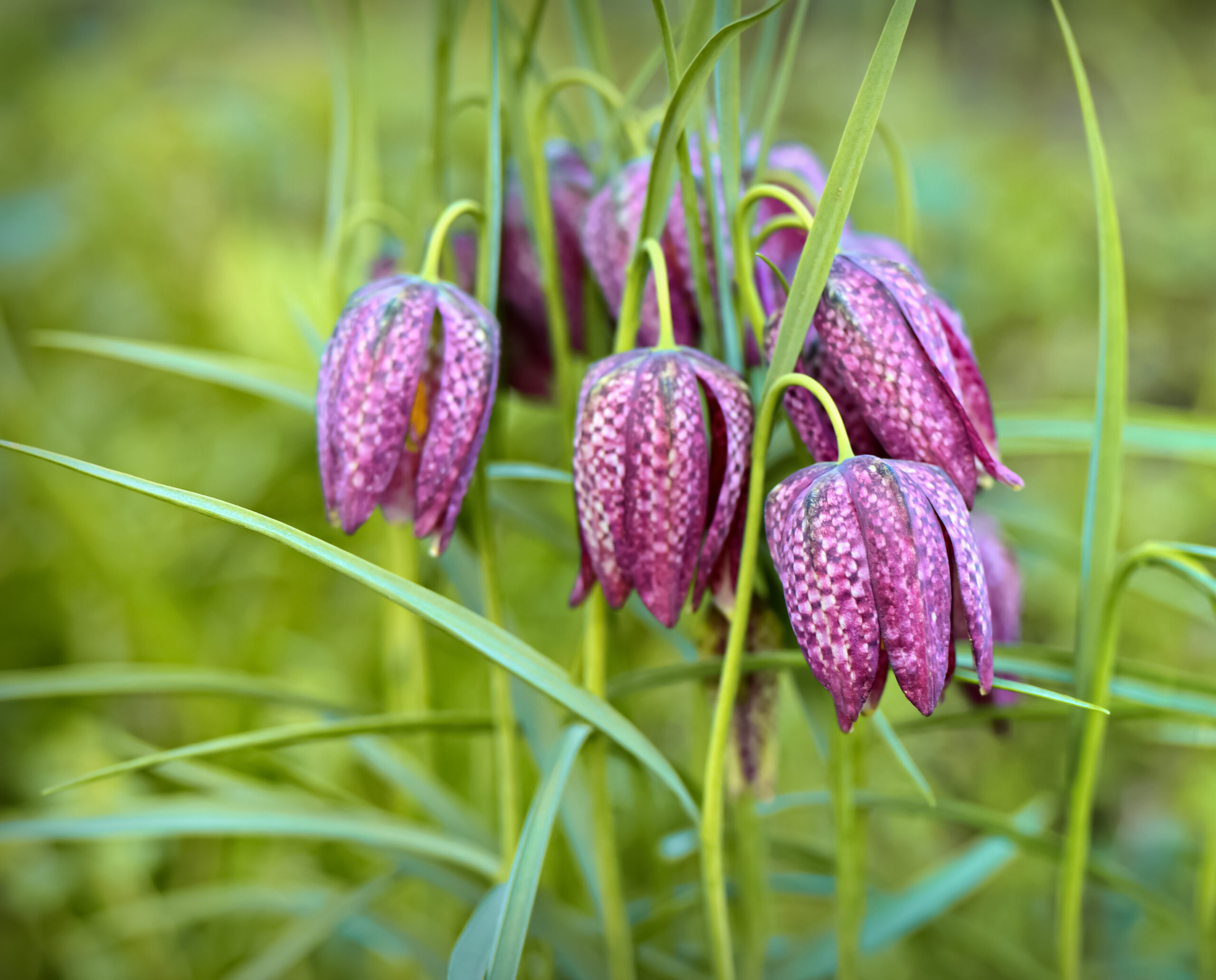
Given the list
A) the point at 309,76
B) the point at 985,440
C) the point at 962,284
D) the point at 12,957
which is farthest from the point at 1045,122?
the point at 12,957

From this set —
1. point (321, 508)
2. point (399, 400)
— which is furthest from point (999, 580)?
point (321, 508)

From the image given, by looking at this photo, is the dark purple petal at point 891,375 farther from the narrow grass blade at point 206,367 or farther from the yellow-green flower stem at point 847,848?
the narrow grass blade at point 206,367

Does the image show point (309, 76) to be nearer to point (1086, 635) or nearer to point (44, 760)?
point (44, 760)

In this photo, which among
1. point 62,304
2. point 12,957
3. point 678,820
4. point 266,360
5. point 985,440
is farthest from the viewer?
point 62,304

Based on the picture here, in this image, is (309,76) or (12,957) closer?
(12,957)

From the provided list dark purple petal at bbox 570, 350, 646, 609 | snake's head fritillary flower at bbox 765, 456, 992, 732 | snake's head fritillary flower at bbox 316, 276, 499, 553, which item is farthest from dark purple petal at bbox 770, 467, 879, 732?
snake's head fritillary flower at bbox 316, 276, 499, 553

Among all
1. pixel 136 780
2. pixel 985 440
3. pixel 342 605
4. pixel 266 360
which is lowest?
pixel 136 780
